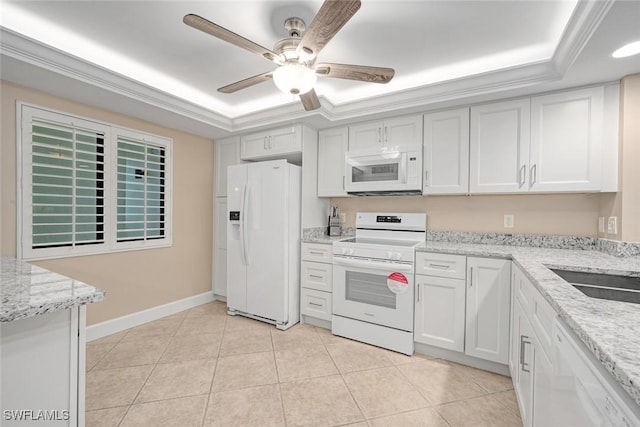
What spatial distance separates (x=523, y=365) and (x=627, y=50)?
6.36 ft

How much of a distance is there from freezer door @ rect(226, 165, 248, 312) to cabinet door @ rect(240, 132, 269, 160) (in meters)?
0.32

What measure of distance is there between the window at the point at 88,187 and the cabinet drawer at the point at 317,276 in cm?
170

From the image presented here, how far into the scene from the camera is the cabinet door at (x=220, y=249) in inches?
145

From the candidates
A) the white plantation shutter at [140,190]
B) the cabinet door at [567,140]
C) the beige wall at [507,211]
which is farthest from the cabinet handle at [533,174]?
the white plantation shutter at [140,190]

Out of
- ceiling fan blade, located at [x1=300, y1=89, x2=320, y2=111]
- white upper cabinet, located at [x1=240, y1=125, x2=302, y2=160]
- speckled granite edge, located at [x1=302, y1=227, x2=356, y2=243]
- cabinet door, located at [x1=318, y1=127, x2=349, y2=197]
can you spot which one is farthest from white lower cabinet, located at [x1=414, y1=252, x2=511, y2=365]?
white upper cabinet, located at [x1=240, y1=125, x2=302, y2=160]

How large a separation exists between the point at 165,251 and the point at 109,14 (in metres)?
2.32

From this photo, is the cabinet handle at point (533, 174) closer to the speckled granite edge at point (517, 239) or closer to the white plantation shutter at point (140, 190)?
the speckled granite edge at point (517, 239)

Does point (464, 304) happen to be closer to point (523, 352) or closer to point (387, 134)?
point (523, 352)

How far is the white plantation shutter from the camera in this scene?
9.34 ft

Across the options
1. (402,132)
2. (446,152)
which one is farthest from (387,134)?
(446,152)

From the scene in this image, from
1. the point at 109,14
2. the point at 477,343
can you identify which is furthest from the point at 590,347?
the point at 109,14

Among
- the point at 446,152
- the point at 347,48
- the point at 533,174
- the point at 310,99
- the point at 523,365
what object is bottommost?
the point at 523,365

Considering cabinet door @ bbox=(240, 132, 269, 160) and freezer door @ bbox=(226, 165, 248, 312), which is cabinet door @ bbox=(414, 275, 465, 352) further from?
cabinet door @ bbox=(240, 132, 269, 160)

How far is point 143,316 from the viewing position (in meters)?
2.98
